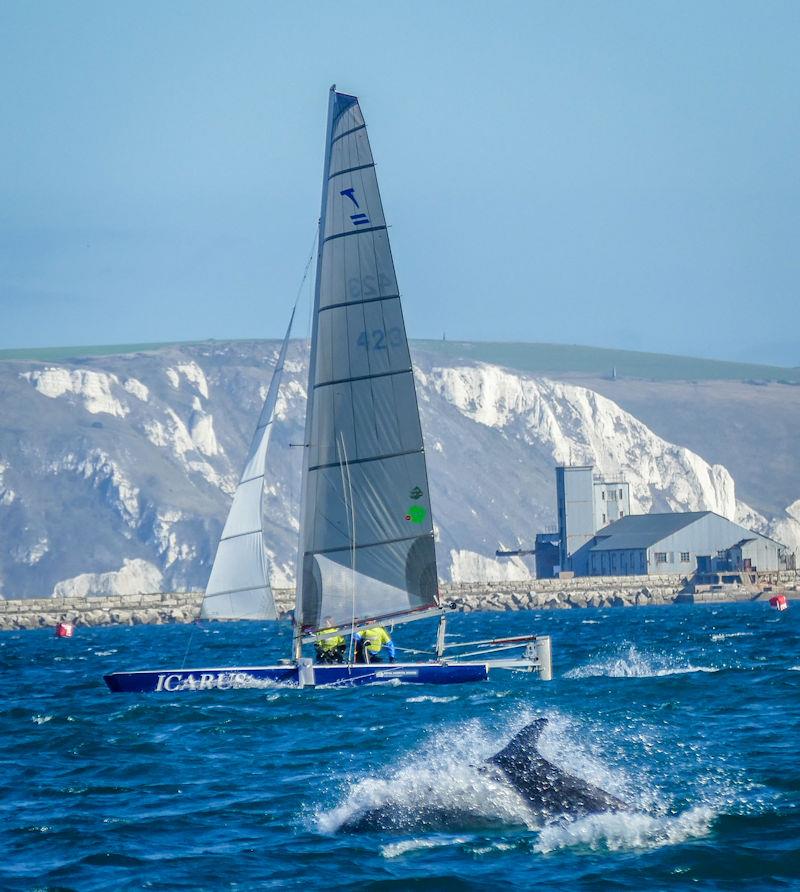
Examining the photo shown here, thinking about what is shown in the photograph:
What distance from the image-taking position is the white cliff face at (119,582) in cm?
16975

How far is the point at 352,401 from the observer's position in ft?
108

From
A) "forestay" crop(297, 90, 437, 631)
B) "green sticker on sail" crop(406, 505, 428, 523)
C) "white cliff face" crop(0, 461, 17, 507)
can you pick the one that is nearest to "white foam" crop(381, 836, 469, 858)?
"forestay" crop(297, 90, 437, 631)

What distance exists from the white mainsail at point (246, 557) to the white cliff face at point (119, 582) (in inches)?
5360

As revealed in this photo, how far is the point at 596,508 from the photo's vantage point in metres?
136

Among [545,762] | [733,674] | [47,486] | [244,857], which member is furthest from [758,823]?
[47,486]

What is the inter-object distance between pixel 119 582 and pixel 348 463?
14283 cm

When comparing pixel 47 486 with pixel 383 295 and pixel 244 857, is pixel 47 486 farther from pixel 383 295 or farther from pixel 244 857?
pixel 244 857

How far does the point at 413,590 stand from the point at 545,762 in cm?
1645

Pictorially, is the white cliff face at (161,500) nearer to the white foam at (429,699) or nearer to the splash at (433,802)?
the white foam at (429,699)

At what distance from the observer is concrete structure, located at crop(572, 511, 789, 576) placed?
130m

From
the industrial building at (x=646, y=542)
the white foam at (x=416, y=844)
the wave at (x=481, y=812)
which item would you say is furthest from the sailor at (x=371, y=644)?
the industrial building at (x=646, y=542)

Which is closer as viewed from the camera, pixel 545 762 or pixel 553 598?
pixel 545 762

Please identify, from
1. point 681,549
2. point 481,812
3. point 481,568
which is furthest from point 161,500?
point 481,812

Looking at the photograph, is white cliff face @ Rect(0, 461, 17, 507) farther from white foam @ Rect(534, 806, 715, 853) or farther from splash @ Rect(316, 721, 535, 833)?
white foam @ Rect(534, 806, 715, 853)
